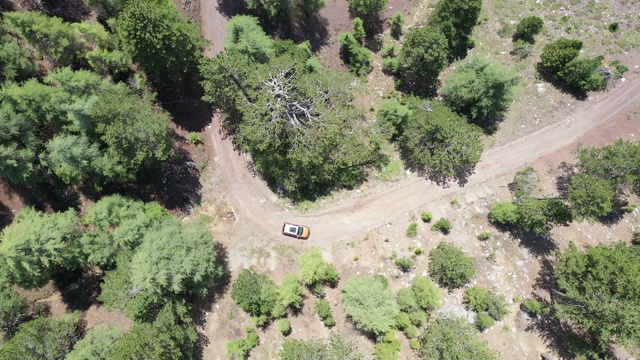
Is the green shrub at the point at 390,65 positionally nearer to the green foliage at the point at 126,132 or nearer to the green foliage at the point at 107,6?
the green foliage at the point at 126,132

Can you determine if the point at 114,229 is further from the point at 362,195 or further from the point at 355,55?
the point at 355,55

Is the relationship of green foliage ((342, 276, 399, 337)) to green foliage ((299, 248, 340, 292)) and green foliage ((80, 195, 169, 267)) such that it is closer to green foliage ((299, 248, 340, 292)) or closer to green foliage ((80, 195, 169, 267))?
green foliage ((299, 248, 340, 292))

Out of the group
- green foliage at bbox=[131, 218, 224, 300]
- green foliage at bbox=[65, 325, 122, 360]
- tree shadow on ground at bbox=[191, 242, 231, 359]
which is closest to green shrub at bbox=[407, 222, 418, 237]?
tree shadow on ground at bbox=[191, 242, 231, 359]

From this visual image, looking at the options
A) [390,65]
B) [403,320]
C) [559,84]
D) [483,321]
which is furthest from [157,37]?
[559,84]

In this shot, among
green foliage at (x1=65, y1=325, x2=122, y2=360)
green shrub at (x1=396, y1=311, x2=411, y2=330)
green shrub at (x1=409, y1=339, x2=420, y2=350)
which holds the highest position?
green shrub at (x1=396, y1=311, x2=411, y2=330)

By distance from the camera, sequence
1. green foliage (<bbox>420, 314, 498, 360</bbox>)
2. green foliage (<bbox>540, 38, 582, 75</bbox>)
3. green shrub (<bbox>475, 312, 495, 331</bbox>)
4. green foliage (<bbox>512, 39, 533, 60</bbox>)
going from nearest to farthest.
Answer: green foliage (<bbox>420, 314, 498, 360</bbox>) < green shrub (<bbox>475, 312, 495, 331</bbox>) < green foliage (<bbox>540, 38, 582, 75</bbox>) < green foliage (<bbox>512, 39, 533, 60</bbox>)

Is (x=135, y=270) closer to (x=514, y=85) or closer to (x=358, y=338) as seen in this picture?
(x=358, y=338)
